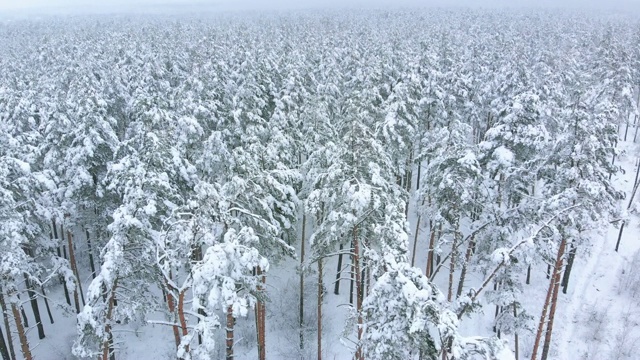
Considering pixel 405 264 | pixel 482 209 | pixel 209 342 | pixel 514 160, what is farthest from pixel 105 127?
pixel 514 160

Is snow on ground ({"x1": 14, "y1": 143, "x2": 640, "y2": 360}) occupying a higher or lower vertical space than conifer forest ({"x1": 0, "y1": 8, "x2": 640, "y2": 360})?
lower

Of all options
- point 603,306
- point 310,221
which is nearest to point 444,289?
point 603,306

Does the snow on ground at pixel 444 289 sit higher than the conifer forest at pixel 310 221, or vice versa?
the conifer forest at pixel 310 221

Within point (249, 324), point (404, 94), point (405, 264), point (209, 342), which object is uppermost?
point (404, 94)

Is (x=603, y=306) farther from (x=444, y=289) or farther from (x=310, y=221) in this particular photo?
(x=310, y=221)

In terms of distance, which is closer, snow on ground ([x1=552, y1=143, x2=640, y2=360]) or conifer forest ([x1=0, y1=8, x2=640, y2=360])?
conifer forest ([x1=0, y1=8, x2=640, y2=360])

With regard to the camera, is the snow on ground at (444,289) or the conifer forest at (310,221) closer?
the conifer forest at (310,221)

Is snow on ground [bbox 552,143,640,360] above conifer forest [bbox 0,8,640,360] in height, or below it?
below

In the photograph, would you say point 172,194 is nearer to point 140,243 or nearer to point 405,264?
point 140,243

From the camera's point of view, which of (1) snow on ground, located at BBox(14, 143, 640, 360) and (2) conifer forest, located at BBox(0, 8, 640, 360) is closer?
(2) conifer forest, located at BBox(0, 8, 640, 360)

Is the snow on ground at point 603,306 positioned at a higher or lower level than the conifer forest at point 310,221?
lower

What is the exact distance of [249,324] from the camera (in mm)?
25375

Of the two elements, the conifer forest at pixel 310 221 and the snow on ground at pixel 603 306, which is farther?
the snow on ground at pixel 603 306

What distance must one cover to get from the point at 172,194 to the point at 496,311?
1944 centimetres
